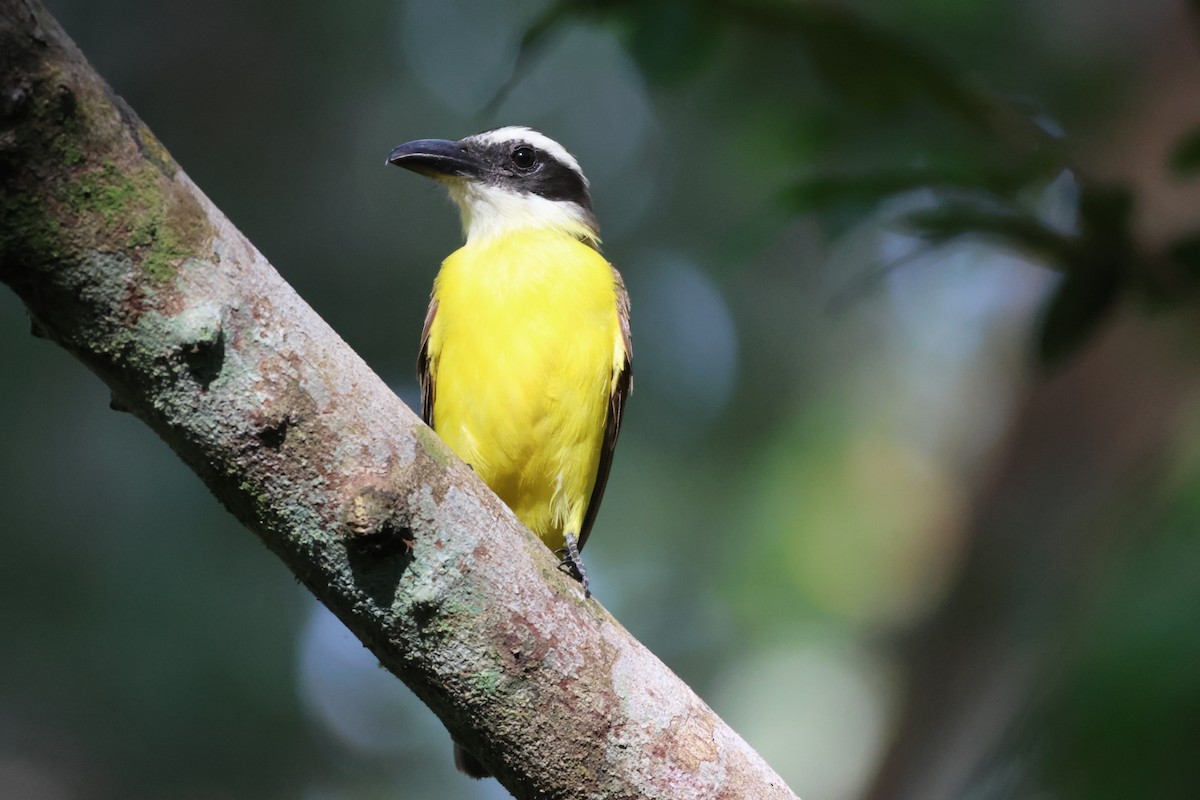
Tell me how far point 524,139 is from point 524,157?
A: 95 millimetres

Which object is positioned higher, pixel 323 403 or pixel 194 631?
pixel 194 631

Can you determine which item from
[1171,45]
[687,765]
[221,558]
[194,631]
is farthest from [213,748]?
[1171,45]

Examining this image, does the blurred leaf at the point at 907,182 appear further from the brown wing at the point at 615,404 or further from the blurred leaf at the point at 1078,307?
the brown wing at the point at 615,404

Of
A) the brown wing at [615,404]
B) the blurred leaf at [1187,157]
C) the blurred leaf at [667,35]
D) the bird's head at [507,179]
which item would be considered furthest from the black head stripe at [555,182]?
the blurred leaf at [1187,157]

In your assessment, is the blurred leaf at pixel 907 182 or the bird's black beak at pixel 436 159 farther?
the bird's black beak at pixel 436 159

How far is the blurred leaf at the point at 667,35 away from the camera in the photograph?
3023 millimetres

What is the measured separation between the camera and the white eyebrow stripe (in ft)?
16.7

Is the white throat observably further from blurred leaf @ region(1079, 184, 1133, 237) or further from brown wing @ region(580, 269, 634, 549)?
blurred leaf @ region(1079, 184, 1133, 237)

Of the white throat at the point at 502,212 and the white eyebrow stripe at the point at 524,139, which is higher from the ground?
the white eyebrow stripe at the point at 524,139

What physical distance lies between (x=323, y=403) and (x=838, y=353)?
35.6 feet

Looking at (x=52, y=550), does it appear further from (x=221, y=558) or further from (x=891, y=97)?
(x=891, y=97)

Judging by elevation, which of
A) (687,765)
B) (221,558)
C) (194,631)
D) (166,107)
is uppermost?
(166,107)

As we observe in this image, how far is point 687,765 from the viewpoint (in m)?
2.57

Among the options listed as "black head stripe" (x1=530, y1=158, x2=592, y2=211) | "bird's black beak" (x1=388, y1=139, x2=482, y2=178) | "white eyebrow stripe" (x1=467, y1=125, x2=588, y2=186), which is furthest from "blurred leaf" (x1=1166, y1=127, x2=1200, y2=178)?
"white eyebrow stripe" (x1=467, y1=125, x2=588, y2=186)
